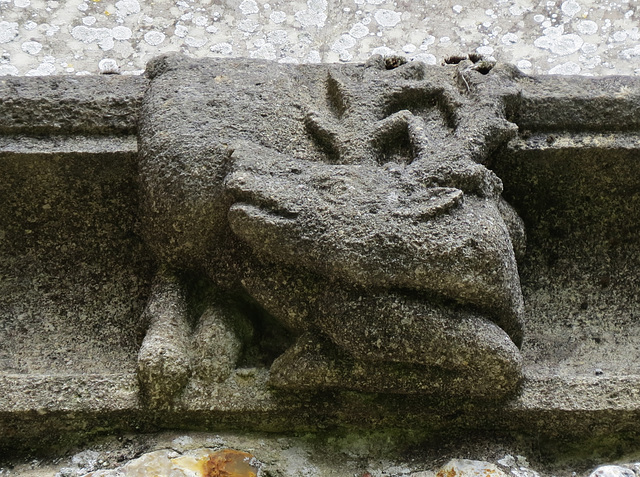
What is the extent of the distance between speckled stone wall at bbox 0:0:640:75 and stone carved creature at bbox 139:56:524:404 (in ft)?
3.28

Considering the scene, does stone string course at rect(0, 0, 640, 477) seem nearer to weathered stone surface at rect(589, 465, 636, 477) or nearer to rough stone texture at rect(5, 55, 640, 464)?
rough stone texture at rect(5, 55, 640, 464)

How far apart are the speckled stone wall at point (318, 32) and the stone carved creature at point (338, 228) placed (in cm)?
100

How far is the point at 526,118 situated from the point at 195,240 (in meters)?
0.71

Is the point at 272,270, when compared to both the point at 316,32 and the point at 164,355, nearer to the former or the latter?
the point at 164,355

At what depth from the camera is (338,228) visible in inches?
44.9

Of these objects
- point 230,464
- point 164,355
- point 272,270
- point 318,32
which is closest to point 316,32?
point 318,32

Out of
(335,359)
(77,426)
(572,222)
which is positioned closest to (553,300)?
(572,222)

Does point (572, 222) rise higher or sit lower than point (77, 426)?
higher

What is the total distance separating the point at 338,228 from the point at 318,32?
4.84ft

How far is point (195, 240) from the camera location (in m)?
1.30

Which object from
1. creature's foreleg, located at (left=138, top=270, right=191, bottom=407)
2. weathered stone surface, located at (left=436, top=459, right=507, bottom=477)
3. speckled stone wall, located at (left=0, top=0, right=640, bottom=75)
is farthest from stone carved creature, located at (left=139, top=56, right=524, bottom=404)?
speckled stone wall, located at (left=0, top=0, right=640, bottom=75)

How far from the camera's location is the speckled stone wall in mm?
2389

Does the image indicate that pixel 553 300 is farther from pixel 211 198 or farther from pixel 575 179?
pixel 211 198

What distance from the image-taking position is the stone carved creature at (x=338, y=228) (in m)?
1.13
